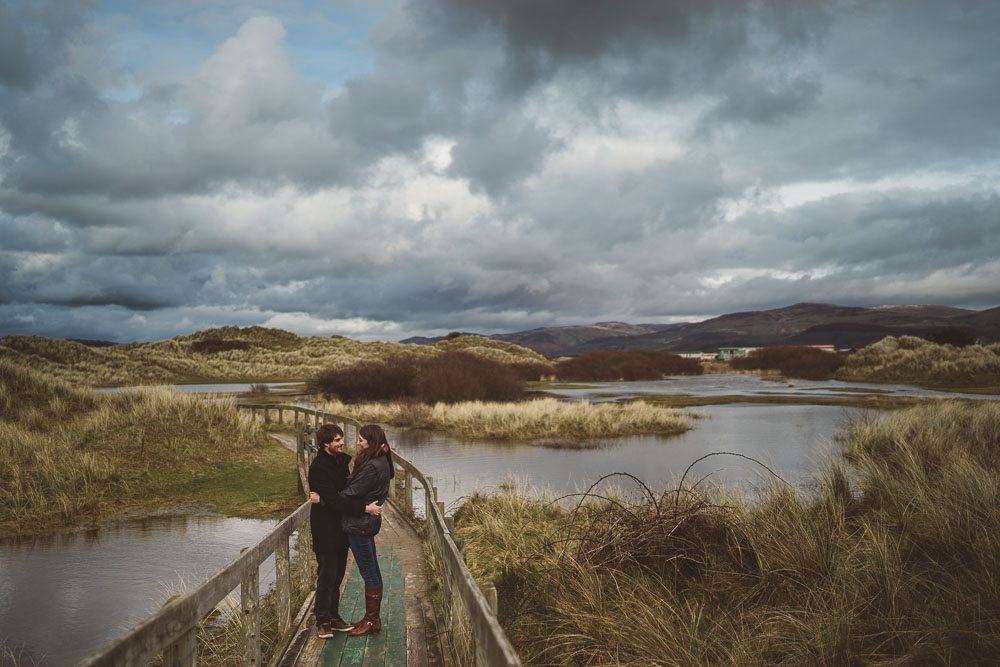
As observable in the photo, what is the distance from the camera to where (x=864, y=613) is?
5902 millimetres

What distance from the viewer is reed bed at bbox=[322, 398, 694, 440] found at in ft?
88.7

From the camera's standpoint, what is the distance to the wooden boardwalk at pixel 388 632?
518 cm

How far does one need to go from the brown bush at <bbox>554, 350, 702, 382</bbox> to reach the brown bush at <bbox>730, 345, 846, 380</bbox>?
302 inches

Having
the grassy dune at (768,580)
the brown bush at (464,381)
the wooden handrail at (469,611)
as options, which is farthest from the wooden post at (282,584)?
the brown bush at (464,381)

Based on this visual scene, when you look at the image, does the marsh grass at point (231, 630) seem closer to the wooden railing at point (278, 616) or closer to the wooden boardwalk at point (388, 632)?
the wooden railing at point (278, 616)

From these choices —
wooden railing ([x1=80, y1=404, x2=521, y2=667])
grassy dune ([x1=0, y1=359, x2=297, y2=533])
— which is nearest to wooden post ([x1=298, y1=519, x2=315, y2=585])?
wooden railing ([x1=80, y1=404, x2=521, y2=667])

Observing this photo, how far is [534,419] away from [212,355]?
67.3 metres

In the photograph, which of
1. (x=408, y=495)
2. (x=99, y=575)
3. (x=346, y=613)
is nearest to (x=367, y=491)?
(x=346, y=613)

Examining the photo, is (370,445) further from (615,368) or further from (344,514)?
(615,368)

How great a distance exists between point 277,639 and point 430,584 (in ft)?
8.45

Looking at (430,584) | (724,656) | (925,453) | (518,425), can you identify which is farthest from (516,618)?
(518,425)

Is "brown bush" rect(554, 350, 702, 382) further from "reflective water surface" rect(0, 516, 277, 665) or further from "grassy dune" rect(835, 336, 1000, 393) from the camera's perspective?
"reflective water surface" rect(0, 516, 277, 665)

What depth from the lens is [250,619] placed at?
15.2ft

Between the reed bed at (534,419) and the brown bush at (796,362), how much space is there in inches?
1540
